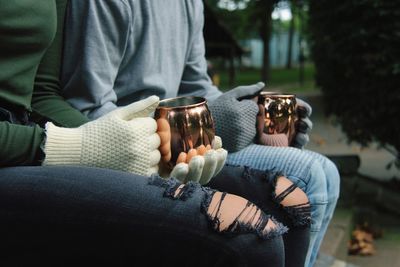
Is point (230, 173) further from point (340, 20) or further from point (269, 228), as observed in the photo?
point (340, 20)

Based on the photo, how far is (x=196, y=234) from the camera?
4.03ft

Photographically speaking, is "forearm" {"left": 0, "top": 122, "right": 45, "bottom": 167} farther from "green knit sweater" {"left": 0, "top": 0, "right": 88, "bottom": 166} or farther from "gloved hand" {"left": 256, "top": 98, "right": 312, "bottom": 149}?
"gloved hand" {"left": 256, "top": 98, "right": 312, "bottom": 149}

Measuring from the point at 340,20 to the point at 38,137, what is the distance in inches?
145

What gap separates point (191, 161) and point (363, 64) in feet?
10.8

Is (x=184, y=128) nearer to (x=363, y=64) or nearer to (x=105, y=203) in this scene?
(x=105, y=203)

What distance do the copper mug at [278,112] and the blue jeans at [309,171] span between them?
0.09 meters

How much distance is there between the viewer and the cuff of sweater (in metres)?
1.34

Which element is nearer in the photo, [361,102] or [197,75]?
[197,75]

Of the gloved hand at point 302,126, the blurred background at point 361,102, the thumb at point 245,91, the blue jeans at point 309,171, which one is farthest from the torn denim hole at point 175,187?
the blurred background at point 361,102

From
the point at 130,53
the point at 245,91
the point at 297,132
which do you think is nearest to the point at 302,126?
the point at 297,132

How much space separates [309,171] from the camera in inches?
72.1

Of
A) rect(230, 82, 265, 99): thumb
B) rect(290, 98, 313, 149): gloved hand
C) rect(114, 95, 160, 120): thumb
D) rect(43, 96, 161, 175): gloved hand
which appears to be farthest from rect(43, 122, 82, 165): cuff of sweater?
rect(290, 98, 313, 149): gloved hand

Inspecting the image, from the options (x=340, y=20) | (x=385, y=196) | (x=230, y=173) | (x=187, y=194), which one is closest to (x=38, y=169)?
(x=187, y=194)

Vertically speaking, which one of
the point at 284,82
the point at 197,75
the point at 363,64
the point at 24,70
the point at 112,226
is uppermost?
the point at 24,70
